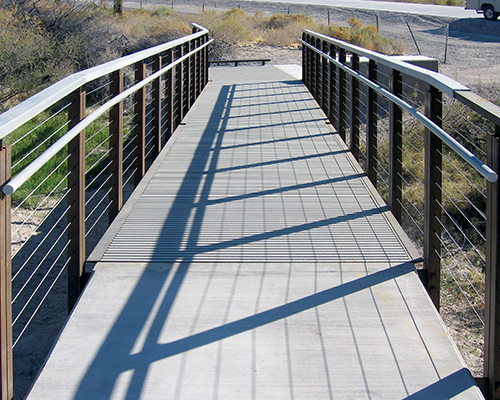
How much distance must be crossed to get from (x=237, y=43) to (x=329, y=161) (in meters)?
19.7

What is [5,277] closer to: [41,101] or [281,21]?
[41,101]

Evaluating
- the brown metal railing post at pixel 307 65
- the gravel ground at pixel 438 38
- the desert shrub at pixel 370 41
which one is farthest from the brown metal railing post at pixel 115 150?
the desert shrub at pixel 370 41

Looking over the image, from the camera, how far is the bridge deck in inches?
98.6

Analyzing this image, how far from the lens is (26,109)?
236 centimetres

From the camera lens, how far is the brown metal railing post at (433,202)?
3455mm

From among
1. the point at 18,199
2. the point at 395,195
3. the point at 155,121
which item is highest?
the point at 155,121

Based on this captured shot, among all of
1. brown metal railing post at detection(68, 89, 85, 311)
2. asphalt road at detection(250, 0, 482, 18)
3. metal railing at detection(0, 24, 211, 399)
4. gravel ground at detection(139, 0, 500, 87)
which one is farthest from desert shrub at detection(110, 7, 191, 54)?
brown metal railing post at detection(68, 89, 85, 311)

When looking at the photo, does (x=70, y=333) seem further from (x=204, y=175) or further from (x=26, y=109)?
(x=204, y=175)

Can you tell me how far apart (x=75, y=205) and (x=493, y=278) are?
2163 millimetres

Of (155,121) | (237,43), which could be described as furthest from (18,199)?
(237,43)

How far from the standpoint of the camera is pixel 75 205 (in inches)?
136

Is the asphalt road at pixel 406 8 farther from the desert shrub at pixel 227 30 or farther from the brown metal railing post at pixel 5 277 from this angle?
the brown metal railing post at pixel 5 277

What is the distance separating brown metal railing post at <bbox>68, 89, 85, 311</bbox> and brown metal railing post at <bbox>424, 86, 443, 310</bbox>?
6.27ft

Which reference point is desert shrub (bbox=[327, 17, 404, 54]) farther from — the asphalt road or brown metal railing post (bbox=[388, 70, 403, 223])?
brown metal railing post (bbox=[388, 70, 403, 223])
